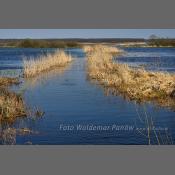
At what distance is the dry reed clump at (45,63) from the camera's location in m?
11.0

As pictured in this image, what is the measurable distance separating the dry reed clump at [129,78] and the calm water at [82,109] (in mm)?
144

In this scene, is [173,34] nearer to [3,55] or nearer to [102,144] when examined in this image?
[102,144]

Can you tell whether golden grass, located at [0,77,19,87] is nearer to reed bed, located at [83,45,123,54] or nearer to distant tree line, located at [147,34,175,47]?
reed bed, located at [83,45,123,54]

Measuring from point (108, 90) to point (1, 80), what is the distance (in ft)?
6.36

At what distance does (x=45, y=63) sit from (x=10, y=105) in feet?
3.42

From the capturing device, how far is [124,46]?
10914 millimetres

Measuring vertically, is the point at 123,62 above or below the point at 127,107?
above

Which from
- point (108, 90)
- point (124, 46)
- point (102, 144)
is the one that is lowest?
point (102, 144)

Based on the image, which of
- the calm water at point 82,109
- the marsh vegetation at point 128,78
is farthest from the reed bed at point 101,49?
the calm water at point 82,109

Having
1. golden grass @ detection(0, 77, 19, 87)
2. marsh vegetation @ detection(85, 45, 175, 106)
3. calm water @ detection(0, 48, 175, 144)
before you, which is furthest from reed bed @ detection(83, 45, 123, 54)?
golden grass @ detection(0, 77, 19, 87)

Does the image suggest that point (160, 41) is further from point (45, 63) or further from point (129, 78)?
point (45, 63)

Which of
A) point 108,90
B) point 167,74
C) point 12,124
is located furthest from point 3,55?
point 167,74

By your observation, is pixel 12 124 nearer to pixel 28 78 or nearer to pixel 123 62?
pixel 28 78

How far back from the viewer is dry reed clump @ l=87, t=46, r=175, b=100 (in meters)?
10.8
